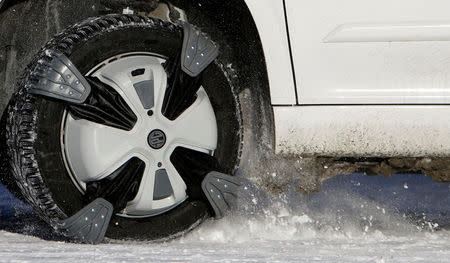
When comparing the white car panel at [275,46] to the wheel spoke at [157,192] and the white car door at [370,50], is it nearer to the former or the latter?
the white car door at [370,50]

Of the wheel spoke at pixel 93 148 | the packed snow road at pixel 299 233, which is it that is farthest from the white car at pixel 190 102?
the packed snow road at pixel 299 233

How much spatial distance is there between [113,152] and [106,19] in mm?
519

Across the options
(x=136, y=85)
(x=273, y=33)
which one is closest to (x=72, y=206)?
(x=136, y=85)

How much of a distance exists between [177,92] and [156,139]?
0.21 metres

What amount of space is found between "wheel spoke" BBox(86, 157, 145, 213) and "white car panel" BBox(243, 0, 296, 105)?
0.59 meters

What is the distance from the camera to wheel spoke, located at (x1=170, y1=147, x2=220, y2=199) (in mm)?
3447

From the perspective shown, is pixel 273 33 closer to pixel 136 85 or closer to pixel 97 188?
pixel 136 85

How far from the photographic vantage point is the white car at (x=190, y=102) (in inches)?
128

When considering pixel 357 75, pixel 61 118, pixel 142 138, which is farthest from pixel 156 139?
pixel 357 75

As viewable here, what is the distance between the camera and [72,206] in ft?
10.9

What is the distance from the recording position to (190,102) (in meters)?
3.48

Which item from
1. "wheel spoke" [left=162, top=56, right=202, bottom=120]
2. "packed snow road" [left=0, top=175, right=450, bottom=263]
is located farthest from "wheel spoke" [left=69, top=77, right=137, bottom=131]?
"packed snow road" [left=0, top=175, right=450, bottom=263]

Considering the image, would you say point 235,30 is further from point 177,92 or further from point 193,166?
point 193,166

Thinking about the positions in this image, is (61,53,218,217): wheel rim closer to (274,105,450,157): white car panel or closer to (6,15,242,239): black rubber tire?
(6,15,242,239): black rubber tire
